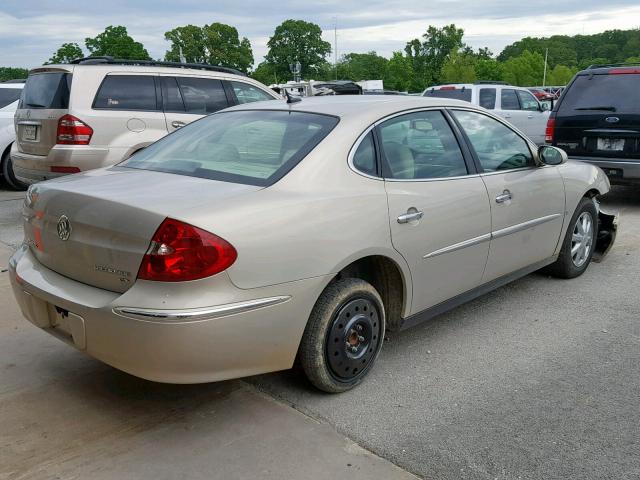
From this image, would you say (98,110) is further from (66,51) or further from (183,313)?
(66,51)

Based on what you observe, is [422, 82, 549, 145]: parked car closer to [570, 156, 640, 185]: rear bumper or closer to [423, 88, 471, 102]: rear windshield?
[423, 88, 471, 102]: rear windshield

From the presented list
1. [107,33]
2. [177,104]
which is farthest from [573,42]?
[177,104]

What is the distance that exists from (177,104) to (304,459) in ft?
20.1

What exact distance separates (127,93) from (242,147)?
4606 mm

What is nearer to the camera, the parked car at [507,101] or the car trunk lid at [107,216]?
the car trunk lid at [107,216]

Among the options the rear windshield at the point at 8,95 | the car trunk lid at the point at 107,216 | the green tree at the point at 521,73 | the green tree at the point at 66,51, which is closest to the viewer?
the car trunk lid at the point at 107,216

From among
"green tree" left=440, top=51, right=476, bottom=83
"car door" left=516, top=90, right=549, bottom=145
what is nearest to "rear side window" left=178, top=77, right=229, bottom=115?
"car door" left=516, top=90, right=549, bottom=145

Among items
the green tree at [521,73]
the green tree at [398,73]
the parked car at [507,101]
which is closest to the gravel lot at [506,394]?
the parked car at [507,101]

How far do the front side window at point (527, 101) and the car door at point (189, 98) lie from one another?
9335 mm

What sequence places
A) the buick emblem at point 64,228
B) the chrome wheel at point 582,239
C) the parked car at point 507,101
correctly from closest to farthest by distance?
the buick emblem at point 64,228 → the chrome wheel at point 582,239 → the parked car at point 507,101

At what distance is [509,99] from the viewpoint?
50.6 feet

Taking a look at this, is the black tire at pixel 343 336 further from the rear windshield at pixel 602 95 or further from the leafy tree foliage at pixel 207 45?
the leafy tree foliage at pixel 207 45

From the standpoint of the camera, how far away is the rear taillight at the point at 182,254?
2.78 m

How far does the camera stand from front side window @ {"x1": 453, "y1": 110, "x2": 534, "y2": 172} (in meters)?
4.36
